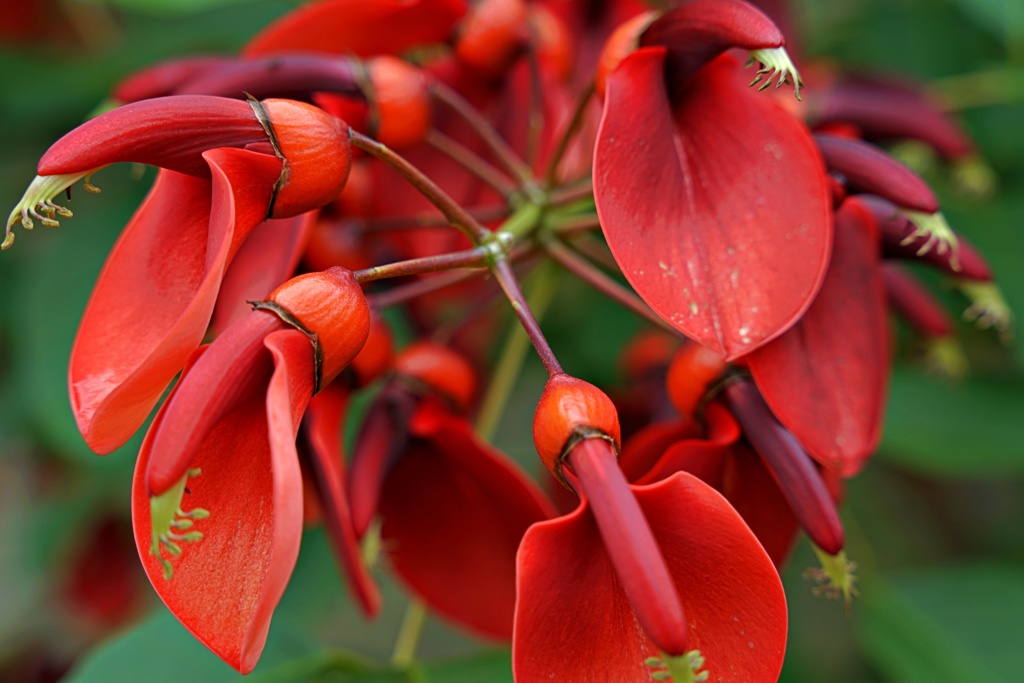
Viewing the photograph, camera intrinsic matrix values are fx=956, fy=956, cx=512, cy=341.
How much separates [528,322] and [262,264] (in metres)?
0.22

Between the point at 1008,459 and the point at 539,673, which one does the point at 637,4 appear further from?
the point at 539,673

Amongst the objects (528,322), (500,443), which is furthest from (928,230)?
(500,443)

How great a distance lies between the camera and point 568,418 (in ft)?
1.74

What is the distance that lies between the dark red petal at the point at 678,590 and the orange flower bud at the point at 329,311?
6.0 inches

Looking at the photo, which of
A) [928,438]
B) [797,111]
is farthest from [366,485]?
[928,438]

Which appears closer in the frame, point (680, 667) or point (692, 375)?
point (680, 667)

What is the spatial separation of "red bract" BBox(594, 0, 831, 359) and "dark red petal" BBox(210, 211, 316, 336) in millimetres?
218

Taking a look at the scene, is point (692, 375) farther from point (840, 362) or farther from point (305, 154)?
point (305, 154)

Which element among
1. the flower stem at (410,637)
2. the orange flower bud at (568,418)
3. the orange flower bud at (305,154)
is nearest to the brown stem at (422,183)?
the orange flower bud at (305,154)

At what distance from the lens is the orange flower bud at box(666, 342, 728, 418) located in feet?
2.19

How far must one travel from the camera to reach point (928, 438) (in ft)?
3.50

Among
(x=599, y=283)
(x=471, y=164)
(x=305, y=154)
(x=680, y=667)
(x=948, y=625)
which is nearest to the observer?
(x=680, y=667)

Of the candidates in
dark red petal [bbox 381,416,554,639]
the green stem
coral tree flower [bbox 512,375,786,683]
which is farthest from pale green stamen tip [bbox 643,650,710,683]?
the green stem

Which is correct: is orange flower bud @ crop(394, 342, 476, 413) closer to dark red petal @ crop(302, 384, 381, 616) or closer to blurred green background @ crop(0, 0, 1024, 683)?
dark red petal @ crop(302, 384, 381, 616)
